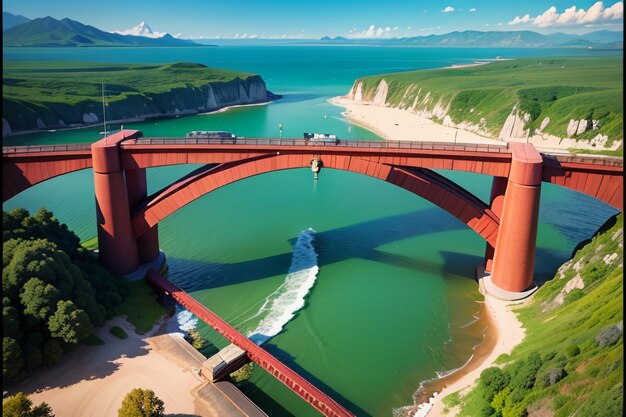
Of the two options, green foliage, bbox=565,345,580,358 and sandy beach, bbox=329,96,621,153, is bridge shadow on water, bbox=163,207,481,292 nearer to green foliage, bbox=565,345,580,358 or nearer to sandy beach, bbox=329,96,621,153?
green foliage, bbox=565,345,580,358

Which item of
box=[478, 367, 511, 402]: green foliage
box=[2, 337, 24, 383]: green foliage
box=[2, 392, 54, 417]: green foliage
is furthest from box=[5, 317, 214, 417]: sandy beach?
box=[478, 367, 511, 402]: green foliage

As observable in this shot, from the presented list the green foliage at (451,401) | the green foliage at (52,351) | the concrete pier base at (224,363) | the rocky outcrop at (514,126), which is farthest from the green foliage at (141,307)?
the rocky outcrop at (514,126)

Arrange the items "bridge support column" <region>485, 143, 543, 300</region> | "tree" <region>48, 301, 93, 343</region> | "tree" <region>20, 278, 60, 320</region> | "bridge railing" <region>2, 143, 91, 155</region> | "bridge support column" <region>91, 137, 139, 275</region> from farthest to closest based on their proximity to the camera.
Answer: "bridge railing" <region>2, 143, 91, 155</region>, "bridge support column" <region>91, 137, 139, 275</region>, "bridge support column" <region>485, 143, 543, 300</region>, "tree" <region>48, 301, 93, 343</region>, "tree" <region>20, 278, 60, 320</region>

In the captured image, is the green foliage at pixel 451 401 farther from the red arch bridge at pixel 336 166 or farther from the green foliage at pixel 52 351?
the green foliage at pixel 52 351

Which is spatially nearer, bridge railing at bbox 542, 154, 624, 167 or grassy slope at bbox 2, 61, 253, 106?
bridge railing at bbox 542, 154, 624, 167

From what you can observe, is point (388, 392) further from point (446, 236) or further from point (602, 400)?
point (446, 236)

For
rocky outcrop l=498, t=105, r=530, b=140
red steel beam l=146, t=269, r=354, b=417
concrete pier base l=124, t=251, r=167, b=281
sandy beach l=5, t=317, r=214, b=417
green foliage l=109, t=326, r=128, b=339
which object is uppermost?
rocky outcrop l=498, t=105, r=530, b=140

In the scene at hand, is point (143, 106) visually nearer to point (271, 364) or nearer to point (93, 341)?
point (93, 341)
